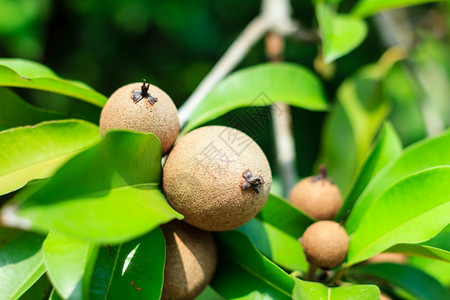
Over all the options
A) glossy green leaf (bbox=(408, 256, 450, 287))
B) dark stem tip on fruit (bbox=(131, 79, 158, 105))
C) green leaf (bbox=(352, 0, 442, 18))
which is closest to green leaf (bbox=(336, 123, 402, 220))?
glossy green leaf (bbox=(408, 256, 450, 287))

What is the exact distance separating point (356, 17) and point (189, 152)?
127cm

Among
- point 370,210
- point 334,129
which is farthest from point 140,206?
point 334,129

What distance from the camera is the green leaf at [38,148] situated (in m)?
1.21

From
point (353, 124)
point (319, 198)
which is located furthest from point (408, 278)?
point (353, 124)

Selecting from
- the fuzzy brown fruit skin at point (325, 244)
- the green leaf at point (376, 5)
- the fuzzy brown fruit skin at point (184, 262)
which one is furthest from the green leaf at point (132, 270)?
the green leaf at point (376, 5)

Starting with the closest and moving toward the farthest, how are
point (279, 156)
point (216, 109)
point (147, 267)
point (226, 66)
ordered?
point (147, 267)
point (216, 109)
point (226, 66)
point (279, 156)

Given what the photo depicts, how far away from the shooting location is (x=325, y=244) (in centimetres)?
134

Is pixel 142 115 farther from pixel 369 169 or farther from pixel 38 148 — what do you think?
pixel 369 169

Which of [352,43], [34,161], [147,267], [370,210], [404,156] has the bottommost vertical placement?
[147,267]

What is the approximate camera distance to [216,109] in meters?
1.56

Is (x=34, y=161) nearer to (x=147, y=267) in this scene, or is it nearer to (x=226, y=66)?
Result: (x=147, y=267)

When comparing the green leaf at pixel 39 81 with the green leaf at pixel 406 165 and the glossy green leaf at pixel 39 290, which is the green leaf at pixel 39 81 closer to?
the glossy green leaf at pixel 39 290

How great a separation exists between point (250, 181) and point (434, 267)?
116cm

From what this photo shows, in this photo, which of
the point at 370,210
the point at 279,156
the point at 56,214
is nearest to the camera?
the point at 56,214
